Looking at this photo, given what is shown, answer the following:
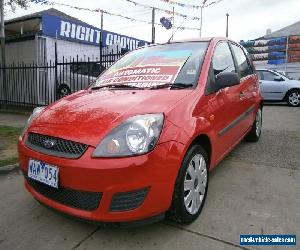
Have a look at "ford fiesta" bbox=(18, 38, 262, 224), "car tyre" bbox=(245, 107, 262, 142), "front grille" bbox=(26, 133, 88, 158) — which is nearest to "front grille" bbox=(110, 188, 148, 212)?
"ford fiesta" bbox=(18, 38, 262, 224)

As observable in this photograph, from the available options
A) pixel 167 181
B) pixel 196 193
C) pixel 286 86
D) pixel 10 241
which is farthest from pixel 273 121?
pixel 10 241

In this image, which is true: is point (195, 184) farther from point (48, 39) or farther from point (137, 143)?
point (48, 39)

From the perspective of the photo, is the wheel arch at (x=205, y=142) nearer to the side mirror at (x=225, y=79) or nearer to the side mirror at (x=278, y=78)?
the side mirror at (x=225, y=79)

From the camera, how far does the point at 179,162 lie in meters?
2.66

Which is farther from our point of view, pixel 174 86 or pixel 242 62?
pixel 242 62

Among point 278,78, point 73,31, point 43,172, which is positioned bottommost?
point 43,172

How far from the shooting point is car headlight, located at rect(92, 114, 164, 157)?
248cm

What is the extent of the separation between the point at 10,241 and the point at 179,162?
152cm

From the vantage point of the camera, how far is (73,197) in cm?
260

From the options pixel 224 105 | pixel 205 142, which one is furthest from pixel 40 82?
pixel 205 142

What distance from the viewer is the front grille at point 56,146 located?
2541 mm

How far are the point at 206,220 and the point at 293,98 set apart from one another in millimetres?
10535

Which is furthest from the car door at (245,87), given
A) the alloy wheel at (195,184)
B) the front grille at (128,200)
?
the front grille at (128,200)

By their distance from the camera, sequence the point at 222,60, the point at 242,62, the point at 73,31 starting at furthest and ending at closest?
1. the point at 73,31
2. the point at 242,62
3. the point at 222,60
